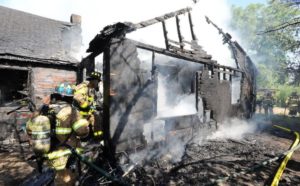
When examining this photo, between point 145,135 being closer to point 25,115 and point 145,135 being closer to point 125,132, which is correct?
point 125,132

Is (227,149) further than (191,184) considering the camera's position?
Yes

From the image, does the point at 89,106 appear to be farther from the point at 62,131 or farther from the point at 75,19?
the point at 75,19

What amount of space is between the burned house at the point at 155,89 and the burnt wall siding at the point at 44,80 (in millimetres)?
1894

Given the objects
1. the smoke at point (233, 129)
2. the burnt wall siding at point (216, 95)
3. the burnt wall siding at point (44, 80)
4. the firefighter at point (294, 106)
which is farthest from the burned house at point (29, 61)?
the firefighter at point (294, 106)

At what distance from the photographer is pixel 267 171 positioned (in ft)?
19.7

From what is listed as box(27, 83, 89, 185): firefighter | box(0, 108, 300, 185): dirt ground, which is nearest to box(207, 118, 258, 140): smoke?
box(0, 108, 300, 185): dirt ground

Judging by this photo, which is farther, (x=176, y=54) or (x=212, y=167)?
(x=176, y=54)

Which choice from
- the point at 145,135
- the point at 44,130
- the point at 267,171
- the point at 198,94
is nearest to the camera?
the point at 44,130

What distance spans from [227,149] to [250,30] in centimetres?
5124

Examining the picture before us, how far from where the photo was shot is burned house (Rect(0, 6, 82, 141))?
957 centimetres

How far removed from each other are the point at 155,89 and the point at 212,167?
8.99ft

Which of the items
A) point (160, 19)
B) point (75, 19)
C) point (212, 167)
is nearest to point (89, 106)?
point (160, 19)

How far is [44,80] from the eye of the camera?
1041cm

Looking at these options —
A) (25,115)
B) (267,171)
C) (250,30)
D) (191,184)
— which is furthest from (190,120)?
(250,30)
